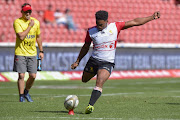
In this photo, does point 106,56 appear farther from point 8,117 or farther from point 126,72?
point 126,72

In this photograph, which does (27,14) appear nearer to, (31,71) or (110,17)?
(31,71)

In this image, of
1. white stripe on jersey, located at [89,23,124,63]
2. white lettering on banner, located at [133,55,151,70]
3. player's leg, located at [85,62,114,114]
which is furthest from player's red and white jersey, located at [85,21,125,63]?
white lettering on banner, located at [133,55,151,70]

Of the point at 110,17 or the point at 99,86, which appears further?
the point at 110,17

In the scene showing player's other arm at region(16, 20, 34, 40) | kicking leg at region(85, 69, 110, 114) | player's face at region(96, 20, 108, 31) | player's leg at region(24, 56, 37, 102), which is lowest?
player's leg at region(24, 56, 37, 102)

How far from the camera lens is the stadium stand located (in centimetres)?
2442

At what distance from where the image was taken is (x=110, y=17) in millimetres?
26938

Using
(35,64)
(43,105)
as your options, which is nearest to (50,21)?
(35,64)

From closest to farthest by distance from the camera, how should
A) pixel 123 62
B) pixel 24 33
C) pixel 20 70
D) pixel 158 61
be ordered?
pixel 24 33
pixel 20 70
pixel 123 62
pixel 158 61

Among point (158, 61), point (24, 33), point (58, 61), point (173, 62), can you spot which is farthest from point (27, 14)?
point (173, 62)

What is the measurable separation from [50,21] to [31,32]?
1313 cm

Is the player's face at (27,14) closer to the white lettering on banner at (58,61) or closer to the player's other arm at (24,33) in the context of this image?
the player's other arm at (24,33)

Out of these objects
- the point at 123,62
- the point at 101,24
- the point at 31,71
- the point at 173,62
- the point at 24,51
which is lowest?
the point at 173,62

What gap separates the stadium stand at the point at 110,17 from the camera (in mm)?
24422

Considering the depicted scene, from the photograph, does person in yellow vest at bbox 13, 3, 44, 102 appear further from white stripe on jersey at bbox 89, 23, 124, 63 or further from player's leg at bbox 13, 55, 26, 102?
white stripe on jersey at bbox 89, 23, 124, 63
